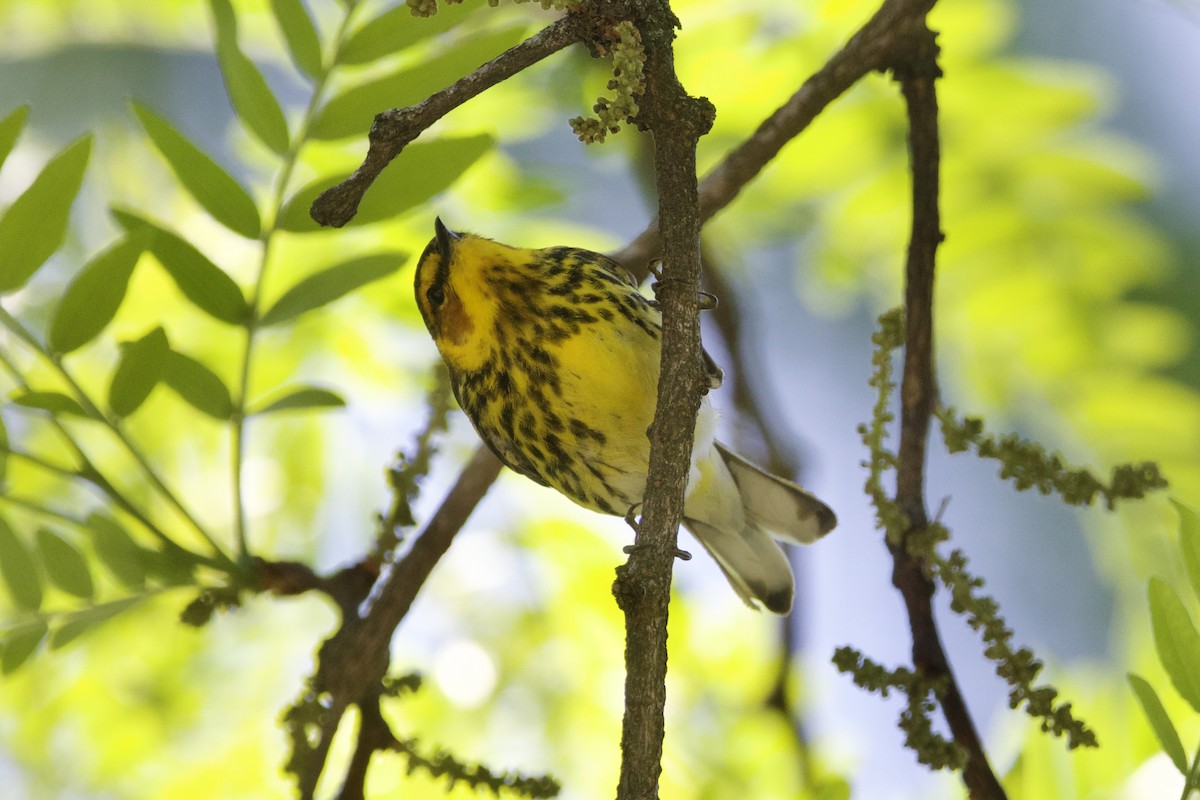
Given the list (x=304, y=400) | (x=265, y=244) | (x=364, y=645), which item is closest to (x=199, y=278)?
(x=265, y=244)

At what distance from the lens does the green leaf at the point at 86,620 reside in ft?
4.83

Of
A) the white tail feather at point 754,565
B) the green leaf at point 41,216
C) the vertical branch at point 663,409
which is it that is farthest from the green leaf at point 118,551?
the white tail feather at point 754,565

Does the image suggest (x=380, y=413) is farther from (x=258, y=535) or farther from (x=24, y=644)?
(x=24, y=644)

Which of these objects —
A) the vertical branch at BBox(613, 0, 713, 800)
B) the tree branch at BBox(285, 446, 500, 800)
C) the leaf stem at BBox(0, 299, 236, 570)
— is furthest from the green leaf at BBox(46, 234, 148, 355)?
the vertical branch at BBox(613, 0, 713, 800)

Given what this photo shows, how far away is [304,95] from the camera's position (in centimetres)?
215

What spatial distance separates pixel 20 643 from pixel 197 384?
400mm

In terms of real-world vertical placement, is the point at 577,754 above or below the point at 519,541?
below

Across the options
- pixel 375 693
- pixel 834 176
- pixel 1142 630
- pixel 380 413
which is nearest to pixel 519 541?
pixel 380 413

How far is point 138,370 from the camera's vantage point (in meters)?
1.52

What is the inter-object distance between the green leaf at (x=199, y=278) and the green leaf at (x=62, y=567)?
0.37m

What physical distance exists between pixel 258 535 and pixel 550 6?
1565 mm

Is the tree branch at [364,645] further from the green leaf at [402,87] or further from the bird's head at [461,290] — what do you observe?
the green leaf at [402,87]

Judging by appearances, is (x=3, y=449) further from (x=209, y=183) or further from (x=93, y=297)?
(x=209, y=183)

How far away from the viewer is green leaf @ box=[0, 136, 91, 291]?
1405mm
